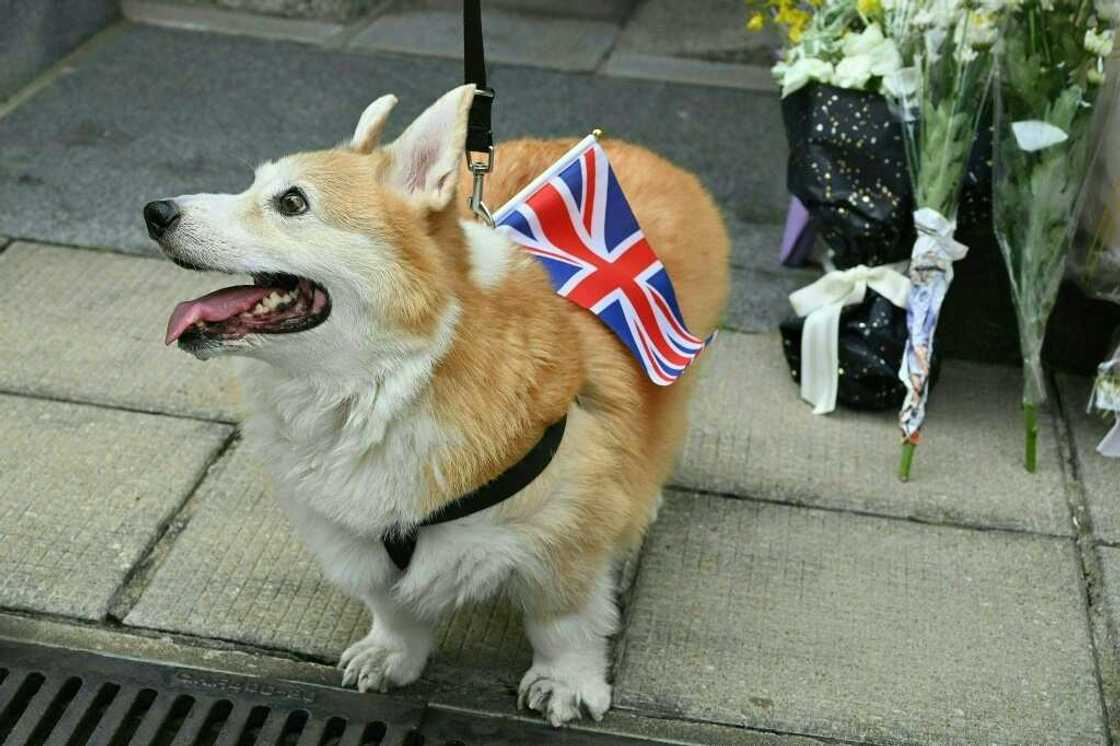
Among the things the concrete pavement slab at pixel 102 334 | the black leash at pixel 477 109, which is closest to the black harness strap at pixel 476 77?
the black leash at pixel 477 109

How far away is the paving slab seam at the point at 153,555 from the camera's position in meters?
3.16

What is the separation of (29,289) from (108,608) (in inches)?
67.8

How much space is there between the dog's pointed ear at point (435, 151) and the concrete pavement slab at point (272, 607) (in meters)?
1.25

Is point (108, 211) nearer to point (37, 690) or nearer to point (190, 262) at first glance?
point (37, 690)

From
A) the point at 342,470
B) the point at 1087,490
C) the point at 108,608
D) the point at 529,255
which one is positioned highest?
the point at 529,255

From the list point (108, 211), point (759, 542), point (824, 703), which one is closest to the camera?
point (824, 703)

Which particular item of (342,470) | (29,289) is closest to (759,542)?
(342,470)

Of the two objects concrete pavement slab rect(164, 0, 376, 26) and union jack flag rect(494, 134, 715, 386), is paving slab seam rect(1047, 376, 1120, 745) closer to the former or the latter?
union jack flag rect(494, 134, 715, 386)

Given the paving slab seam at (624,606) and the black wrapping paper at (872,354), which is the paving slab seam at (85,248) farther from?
the black wrapping paper at (872,354)

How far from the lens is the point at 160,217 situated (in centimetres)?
228

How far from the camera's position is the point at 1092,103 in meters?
3.60

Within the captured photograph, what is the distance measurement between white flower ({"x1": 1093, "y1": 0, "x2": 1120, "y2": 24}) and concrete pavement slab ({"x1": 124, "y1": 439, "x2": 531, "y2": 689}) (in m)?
2.32

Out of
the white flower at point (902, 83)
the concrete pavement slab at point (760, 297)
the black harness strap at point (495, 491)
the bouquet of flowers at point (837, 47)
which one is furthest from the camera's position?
the concrete pavement slab at point (760, 297)

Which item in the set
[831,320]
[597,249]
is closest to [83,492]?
[597,249]
